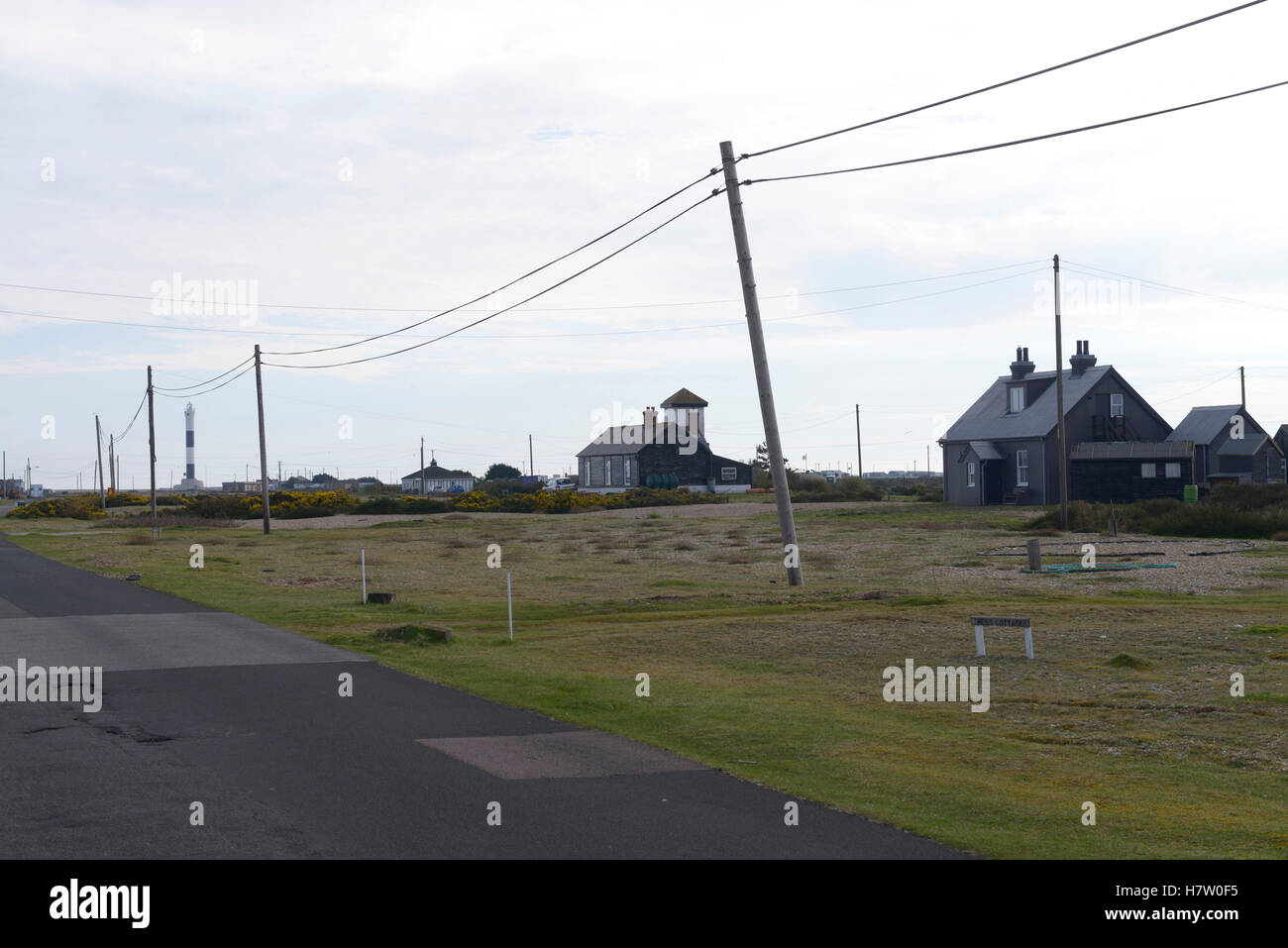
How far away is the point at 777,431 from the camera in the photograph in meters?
24.8

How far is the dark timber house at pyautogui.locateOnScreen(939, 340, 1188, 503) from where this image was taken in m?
61.0

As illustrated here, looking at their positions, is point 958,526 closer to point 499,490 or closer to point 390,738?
point 390,738

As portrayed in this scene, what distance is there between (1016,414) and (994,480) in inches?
157

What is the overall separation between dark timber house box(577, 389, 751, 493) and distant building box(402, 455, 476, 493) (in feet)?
206

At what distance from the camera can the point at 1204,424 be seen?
2554 inches

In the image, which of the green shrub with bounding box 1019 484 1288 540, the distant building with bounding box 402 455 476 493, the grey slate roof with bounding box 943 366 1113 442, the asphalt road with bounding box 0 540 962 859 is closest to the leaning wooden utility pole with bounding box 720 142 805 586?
the asphalt road with bounding box 0 540 962 859

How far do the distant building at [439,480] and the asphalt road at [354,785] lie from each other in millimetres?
156331

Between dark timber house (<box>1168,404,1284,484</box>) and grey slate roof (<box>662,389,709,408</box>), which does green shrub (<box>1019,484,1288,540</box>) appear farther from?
grey slate roof (<box>662,389,709,408</box>)

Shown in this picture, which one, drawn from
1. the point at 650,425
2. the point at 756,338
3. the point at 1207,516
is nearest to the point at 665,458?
the point at 650,425

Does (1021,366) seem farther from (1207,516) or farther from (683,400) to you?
(683,400)

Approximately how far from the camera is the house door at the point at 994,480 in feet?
216
